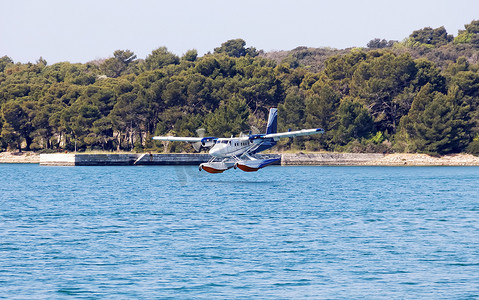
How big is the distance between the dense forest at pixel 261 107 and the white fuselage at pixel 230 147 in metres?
33.2

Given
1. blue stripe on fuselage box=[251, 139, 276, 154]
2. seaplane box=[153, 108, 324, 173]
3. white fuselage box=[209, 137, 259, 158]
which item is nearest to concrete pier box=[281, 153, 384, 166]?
seaplane box=[153, 108, 324, 173]

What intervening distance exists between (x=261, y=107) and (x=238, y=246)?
81306mm

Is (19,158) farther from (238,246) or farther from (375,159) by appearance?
(238,246)

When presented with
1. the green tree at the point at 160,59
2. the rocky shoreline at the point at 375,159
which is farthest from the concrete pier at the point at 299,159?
the green tree at the point at 160,59

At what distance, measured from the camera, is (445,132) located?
297 ft

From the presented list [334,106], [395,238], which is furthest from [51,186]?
[334,106]

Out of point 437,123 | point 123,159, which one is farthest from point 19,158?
point 437,123

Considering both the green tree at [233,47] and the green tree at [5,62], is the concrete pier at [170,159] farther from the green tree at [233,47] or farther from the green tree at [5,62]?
the green tree at [233,47]

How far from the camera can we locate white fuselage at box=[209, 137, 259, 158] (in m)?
55.8

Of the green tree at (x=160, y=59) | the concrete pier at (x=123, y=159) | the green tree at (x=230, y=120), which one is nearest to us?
the concrete pier at (x=123, y=159)

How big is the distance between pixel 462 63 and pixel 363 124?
24.3 m

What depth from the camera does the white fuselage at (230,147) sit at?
55.8 m

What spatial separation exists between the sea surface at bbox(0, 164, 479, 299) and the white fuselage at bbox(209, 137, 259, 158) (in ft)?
26.0

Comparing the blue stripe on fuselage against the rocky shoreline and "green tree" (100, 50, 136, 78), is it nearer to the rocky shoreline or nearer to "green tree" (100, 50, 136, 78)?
the rocky shoreline
